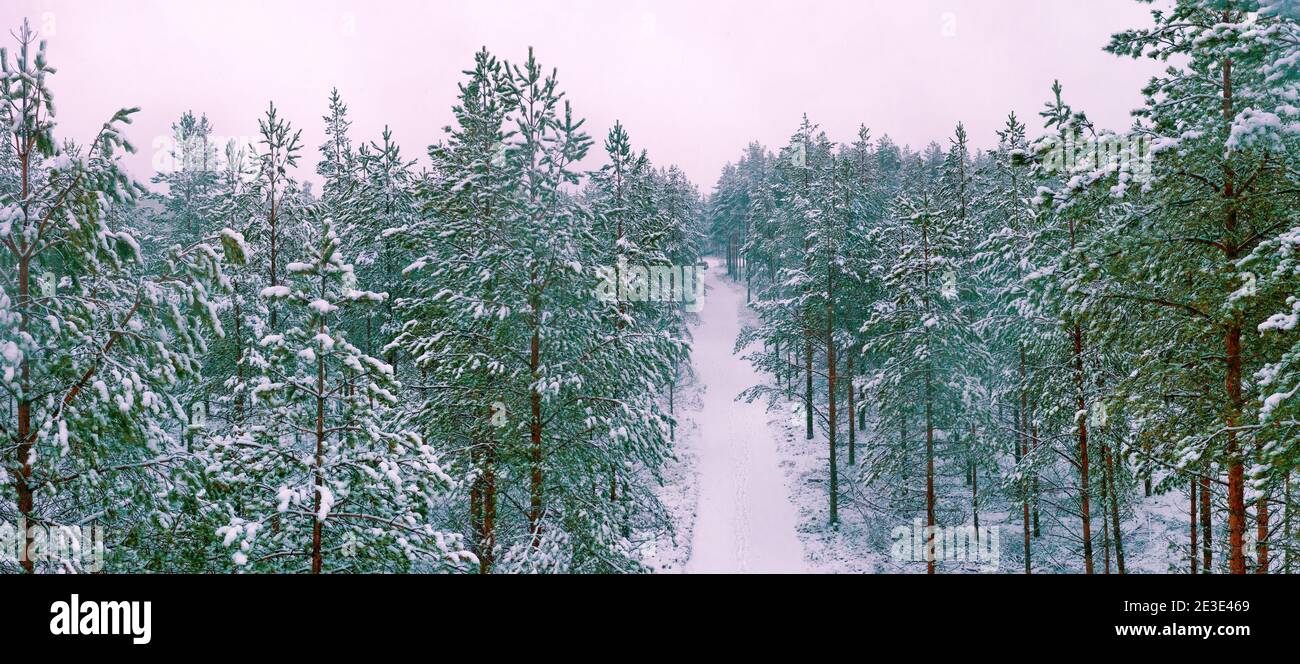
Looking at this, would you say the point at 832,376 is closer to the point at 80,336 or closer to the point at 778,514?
the point at 778,514

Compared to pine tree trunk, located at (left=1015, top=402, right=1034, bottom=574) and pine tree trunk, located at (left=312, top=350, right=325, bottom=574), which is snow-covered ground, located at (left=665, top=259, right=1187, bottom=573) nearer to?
pine tree trunk, located at (left=1015, top=402, right=1034, bottom=574)

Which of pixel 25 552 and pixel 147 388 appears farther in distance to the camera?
pixel 147 388

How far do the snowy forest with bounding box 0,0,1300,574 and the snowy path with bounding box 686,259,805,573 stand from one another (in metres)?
0.46

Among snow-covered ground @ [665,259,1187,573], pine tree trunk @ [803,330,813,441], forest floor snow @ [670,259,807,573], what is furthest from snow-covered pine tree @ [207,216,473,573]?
pine tree trunk @ [803,330,813,441]

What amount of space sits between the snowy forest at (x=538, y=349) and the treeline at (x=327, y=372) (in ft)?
0.16

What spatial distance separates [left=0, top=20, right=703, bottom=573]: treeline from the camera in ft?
19.7

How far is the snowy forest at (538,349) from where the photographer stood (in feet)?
19.6

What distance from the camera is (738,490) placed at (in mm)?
24828
